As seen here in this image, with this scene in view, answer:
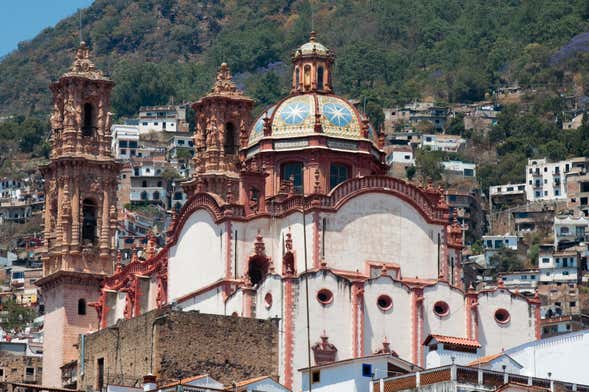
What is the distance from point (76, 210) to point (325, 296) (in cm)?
2179

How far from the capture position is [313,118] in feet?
263

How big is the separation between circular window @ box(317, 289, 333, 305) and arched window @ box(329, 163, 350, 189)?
781cm

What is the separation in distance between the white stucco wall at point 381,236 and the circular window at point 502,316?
9.31 ft

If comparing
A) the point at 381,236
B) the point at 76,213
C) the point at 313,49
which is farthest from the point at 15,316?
the point at 381,236

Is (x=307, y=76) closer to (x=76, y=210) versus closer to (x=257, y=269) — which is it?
(x=257, y=269)

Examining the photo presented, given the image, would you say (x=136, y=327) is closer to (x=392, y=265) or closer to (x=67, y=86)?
(x=392, y=265)

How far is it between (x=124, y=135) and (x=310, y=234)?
408 feet

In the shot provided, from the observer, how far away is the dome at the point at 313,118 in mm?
80125

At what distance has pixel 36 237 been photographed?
177375 millimetres

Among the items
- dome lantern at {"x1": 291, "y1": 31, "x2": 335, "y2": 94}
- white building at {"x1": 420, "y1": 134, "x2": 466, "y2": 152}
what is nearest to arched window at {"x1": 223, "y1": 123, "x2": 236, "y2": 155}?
dome lantern at {"x1": 291, "y1": 31, "x2": 335, "y2": 94}

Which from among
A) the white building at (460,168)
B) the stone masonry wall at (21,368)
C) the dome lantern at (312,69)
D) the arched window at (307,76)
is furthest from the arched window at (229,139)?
the white building at (460,168)

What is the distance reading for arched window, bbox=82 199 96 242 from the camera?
302 ft

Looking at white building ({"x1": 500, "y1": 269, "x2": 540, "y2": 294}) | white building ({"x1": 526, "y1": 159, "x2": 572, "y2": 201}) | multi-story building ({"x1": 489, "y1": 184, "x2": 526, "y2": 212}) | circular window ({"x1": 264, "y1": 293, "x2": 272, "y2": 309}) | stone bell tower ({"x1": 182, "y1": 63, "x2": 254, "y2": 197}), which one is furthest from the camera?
multi-story building ({"x1": 489, "y1": 184, "x2": 526, "y2": 212})

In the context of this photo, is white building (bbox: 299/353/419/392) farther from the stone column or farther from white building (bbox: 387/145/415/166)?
white building (bbox: 387/145/415/166)
